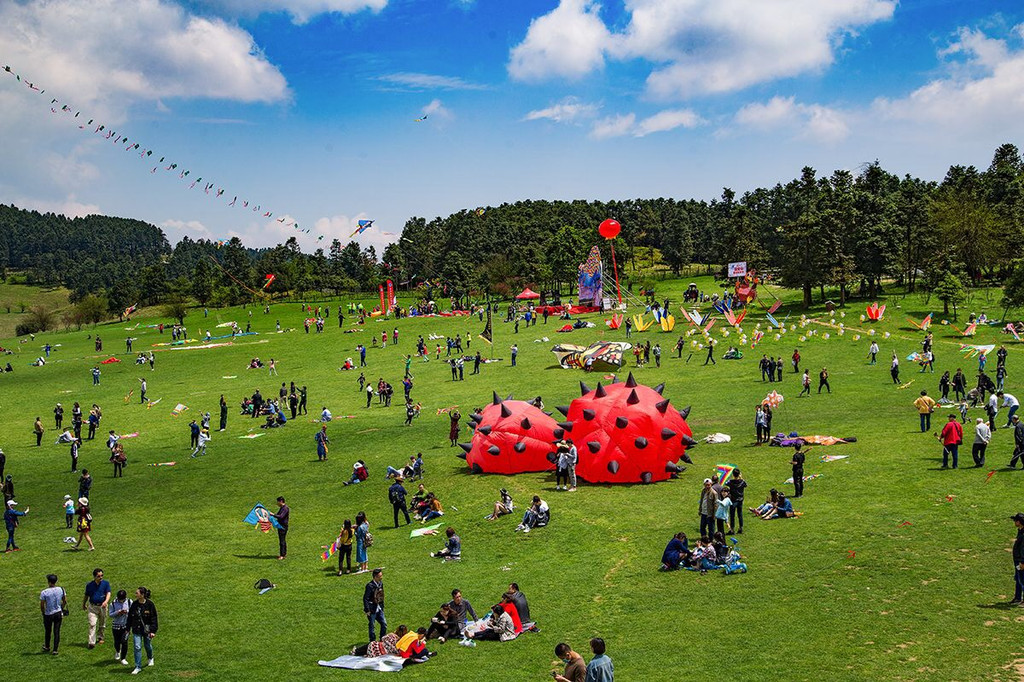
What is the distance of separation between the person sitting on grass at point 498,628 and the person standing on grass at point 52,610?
343 inches

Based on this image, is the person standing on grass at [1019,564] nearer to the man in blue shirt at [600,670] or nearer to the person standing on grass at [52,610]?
the man in blue shirt at [600,670]

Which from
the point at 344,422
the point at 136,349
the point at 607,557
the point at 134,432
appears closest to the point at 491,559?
the point at 607,557

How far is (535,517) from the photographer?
80.0 feet

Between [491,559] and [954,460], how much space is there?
1519 cm

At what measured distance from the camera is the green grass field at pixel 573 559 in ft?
51.5

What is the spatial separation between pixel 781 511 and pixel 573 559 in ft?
20.6

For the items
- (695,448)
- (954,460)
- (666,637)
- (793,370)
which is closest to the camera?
(666,637)

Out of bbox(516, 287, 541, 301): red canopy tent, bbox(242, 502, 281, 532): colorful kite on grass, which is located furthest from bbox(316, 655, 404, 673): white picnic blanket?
bbox(516, 287, 541, 301): red canopy tent

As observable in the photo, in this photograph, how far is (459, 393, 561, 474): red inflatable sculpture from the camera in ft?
101

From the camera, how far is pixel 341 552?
2202 cm

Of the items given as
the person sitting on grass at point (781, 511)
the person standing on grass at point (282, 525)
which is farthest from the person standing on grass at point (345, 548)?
the person sitting on grass at point (781, 511)

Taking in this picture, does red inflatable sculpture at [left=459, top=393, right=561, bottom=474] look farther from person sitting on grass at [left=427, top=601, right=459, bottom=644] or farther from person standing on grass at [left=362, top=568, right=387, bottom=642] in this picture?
person standing on grass at [left=362, top=568, right=387, bottom=642]

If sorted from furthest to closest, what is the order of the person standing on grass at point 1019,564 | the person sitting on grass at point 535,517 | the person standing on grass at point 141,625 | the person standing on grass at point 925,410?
1. the person standing on grass at point 925,410
2. the person sitting on grass at point 535,517
3. the person standing on grass at point 141,625
4. the person standing on grass at point 1019,564

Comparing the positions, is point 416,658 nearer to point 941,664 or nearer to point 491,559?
point 491,559
